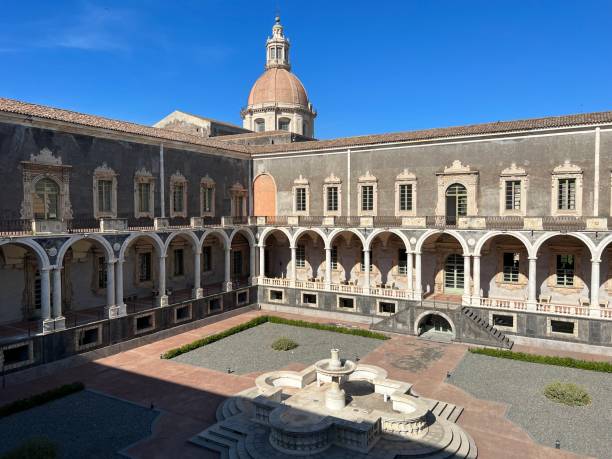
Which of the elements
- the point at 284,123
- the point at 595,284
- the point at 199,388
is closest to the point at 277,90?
the point at 284,123

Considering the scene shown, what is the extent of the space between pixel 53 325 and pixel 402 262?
842 inches

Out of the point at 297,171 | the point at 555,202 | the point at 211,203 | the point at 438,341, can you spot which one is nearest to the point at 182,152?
the point at 211,203

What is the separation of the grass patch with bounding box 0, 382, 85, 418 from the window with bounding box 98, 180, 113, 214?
10.6 m

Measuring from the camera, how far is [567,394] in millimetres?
18844

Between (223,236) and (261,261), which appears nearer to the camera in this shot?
(223,236)

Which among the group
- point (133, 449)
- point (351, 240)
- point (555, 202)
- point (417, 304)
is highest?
point (555, 202)

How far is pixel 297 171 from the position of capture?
36.5 metres

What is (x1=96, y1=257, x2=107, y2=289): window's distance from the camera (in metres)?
28.2

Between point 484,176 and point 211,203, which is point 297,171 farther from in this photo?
point 484,176

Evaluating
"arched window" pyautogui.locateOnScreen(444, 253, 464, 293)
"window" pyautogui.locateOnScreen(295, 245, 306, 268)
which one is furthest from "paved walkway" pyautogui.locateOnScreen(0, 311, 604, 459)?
"window" pyautogui.locateOnScreen(295, 245, 306, 268)

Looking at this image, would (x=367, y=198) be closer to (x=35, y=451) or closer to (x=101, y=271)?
(x=101, y=271)

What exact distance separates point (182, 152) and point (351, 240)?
43.2ft

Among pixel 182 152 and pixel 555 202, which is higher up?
pixel 182 152

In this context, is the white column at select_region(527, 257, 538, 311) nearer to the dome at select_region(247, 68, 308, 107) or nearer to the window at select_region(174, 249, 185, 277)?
the window at select_region(174, 249, 185, 277)
